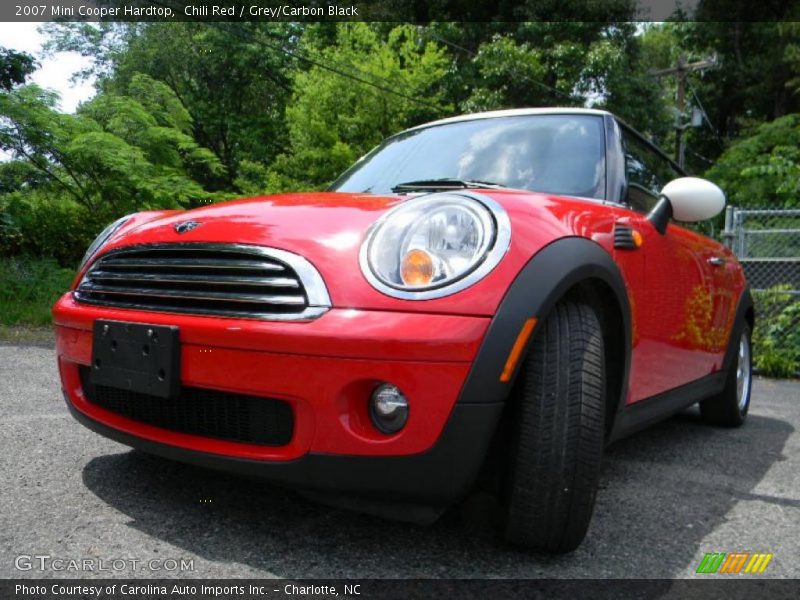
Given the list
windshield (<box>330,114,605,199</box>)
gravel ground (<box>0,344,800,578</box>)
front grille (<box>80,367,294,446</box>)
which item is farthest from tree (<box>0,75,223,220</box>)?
front grille (<box>80,367,294,446</box>)

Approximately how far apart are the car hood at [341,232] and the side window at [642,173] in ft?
1.95

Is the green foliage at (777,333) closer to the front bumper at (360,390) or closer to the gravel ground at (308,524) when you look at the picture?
the gravel ground at (308,524)

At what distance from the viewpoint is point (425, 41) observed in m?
17.8

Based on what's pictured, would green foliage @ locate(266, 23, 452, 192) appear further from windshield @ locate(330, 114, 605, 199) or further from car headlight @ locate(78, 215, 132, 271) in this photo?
car headlight @ locate(78, 215, 132, 271)

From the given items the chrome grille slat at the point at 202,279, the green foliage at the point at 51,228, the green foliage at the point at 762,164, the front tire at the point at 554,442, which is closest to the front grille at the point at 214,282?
the chrome grille slat at the point at 202,279

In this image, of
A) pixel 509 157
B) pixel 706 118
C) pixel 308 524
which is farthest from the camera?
pixel 706 118

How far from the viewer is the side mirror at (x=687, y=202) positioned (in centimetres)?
247

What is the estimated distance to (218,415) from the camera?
1787mm

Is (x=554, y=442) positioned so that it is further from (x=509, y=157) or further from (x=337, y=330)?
(x=509, y=157)

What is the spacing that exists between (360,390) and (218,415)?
431 mm

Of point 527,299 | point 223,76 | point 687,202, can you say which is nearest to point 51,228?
point 687,202

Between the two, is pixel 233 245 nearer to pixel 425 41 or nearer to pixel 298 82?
pixel 298 82

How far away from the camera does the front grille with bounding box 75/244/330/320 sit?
5.46ft

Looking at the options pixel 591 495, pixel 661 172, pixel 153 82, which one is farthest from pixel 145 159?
pixel 591 495
